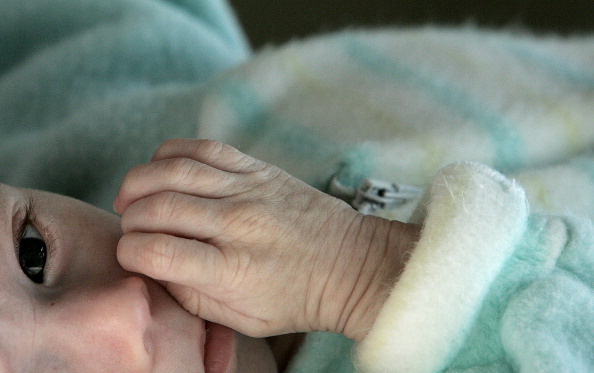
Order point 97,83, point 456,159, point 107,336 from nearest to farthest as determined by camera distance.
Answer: point 107,336, point 456,159, point 97,83

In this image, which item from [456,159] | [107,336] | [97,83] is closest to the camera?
[107,336]

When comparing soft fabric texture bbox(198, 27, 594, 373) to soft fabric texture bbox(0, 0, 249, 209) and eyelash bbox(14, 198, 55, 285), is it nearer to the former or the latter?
soft fabric texture bbox(0, 0, 249, 209)

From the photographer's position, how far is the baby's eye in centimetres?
56

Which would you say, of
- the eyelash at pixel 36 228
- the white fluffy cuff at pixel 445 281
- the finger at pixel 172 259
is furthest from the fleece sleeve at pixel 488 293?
the eyelash at pixel 36 228

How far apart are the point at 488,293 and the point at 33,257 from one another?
1.23 ft

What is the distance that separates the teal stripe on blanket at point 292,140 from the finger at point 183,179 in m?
0.17

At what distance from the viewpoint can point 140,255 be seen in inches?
21.2

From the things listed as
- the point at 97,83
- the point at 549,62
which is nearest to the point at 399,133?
the point at 549,62

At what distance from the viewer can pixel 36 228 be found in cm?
59

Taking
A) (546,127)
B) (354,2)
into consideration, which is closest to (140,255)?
(546,127)

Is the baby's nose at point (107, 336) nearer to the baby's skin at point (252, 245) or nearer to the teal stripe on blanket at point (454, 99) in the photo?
the baby's skin at point (252, 245)

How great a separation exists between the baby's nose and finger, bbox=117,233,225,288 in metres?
0.03

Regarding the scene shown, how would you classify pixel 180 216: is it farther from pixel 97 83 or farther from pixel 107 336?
pixel 97 83

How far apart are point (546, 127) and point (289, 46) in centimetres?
31
